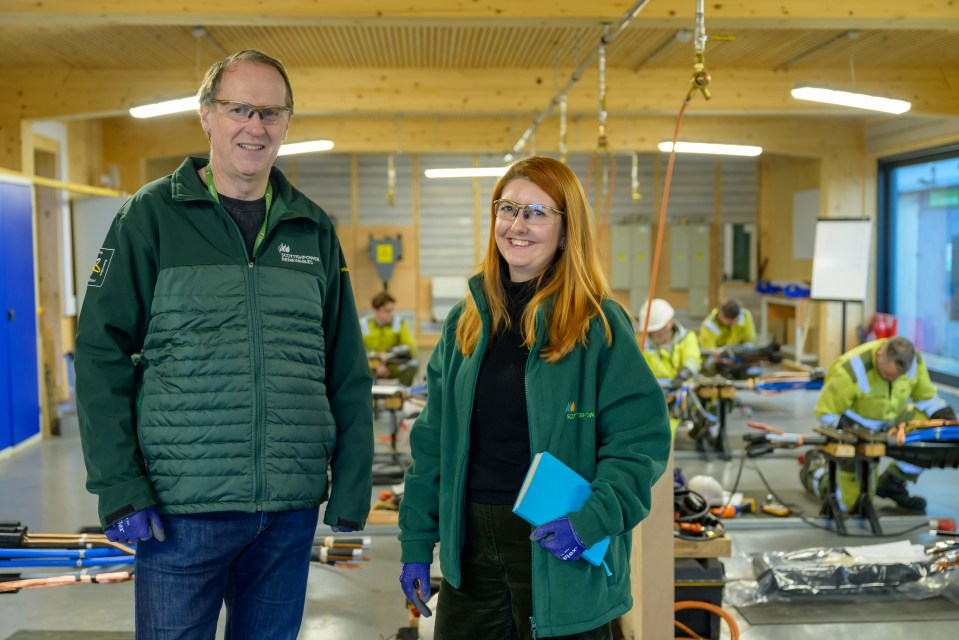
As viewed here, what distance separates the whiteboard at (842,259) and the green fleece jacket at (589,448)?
9.92 metres

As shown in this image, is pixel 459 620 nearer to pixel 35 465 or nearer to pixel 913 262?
pixel 35 465

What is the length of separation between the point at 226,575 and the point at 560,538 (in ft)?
2.41

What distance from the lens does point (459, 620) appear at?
2201 mm

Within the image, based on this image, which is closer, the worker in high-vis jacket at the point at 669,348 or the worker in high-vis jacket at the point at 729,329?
the worker in high-vis jacket at the point at 669,348

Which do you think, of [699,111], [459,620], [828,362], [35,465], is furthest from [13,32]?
[828,362]

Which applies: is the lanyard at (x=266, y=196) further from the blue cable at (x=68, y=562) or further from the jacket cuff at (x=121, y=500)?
the blue cable at (x=68, y=562)

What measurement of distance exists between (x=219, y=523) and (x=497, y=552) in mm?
626

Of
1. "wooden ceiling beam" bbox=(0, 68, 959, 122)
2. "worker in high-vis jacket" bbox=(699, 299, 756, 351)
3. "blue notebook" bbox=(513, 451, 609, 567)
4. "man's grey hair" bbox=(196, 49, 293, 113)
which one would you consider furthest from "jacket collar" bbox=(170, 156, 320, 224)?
"worker in high-vis jacket" bbox=(699, 299, 756, 351)

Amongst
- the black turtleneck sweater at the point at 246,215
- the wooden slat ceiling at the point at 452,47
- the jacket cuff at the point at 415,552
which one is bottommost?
the jacket cuff at the point at 415,552

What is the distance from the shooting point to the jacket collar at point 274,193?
199 centimetres

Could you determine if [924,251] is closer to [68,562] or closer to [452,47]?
[452,47]

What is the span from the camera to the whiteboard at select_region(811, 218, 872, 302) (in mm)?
11164

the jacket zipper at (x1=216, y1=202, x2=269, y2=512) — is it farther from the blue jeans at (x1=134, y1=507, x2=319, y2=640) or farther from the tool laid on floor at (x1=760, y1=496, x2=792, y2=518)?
the tool laid on floor at (x1=760, y1=496, x2=792, y2=518)

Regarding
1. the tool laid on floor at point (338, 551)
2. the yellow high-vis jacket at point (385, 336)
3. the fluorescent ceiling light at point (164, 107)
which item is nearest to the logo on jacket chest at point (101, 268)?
the tool laid on floor at point (338, 551)
